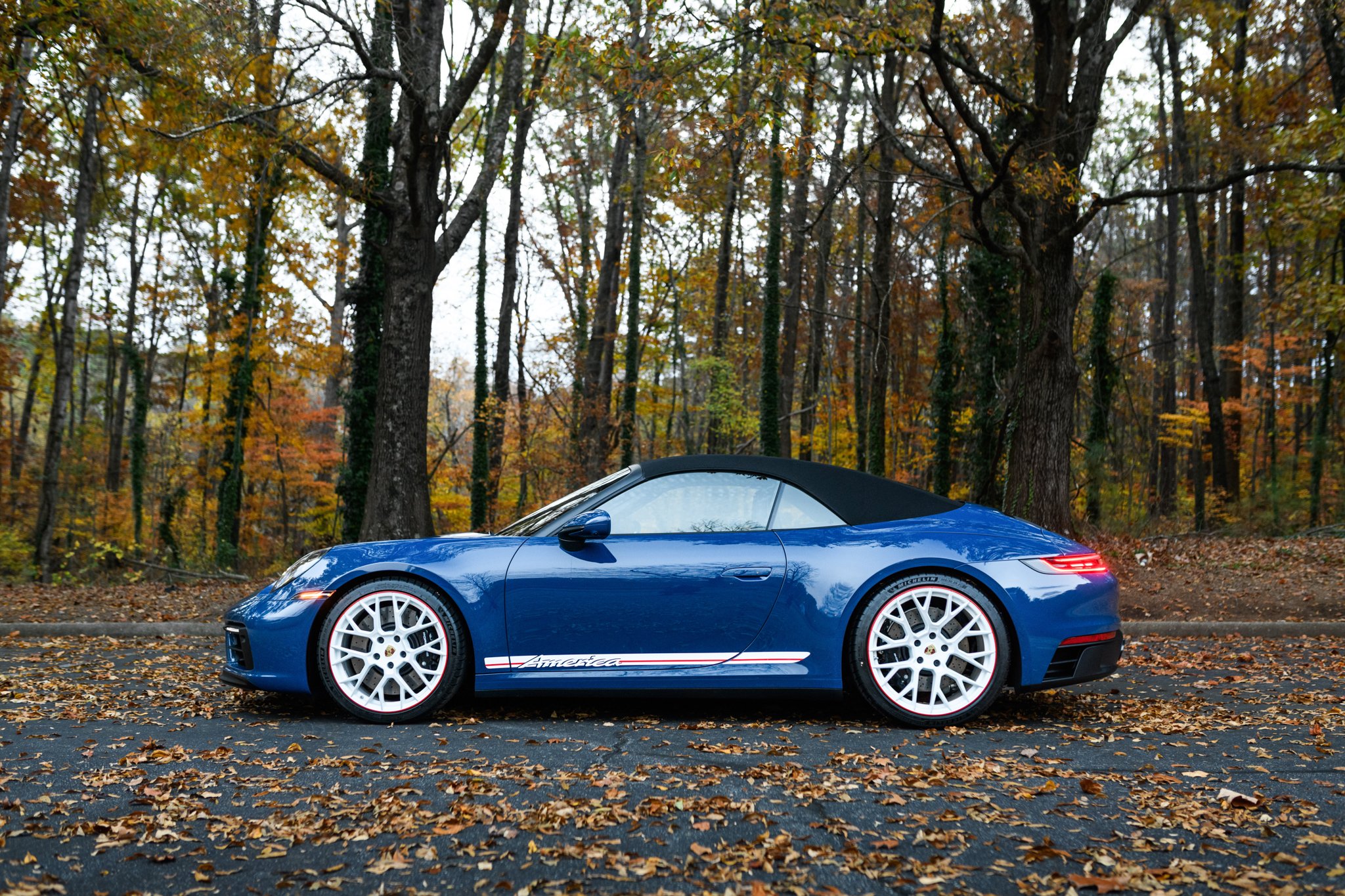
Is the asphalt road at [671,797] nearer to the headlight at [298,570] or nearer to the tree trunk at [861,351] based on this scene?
the headlight at [298,570]

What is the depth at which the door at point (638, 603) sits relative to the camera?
4.94m

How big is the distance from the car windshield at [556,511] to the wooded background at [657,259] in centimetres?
559

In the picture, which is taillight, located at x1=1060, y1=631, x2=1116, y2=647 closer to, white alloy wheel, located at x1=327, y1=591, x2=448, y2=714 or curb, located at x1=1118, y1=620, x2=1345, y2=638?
white alloy wheel, located at x1=327, y1=591, x2=448, y2=714

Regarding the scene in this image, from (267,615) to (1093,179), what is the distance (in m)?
28.9

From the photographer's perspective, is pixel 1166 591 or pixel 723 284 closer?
pixel 1166 591

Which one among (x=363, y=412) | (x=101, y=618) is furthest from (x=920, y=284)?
(x=101, y=618)

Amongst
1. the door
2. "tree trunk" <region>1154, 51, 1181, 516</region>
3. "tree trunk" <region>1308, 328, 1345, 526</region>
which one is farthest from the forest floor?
"tree trunk" <region>1154, 51, 1181, 516</region>

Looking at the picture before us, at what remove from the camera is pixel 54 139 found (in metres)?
21.2

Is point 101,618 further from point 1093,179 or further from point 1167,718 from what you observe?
point 1093,179

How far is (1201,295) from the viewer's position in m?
24.1

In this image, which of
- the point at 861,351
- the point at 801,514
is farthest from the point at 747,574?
the point at 861,351

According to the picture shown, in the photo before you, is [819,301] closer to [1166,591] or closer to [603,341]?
[603,341]

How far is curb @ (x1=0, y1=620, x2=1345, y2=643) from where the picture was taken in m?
8.54

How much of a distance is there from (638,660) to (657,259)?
1132 inches
